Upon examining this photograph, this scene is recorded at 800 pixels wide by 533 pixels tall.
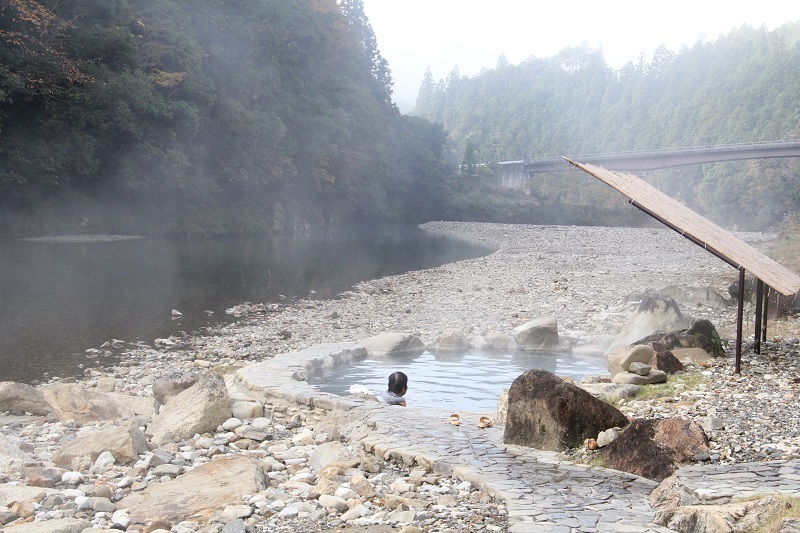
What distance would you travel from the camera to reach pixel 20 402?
27.1ft

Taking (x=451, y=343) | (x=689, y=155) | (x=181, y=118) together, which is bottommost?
(x=451, y=343)

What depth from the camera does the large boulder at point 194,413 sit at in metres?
7.10

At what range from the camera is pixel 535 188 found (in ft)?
315

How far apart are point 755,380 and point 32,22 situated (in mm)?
27534

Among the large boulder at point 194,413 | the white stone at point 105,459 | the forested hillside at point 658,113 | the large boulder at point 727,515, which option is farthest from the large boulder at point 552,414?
the forested hillside at point 658,113

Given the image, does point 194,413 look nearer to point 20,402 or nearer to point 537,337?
point 20,402

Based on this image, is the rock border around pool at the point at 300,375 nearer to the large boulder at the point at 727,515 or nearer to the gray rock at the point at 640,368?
the gray rock at the point at 640,368

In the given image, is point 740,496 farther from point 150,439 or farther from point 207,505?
point 150,439

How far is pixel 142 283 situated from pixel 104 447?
15.8 metres

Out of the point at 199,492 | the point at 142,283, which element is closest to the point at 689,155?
the point at 142,283

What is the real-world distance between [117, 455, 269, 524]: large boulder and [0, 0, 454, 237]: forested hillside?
2412 cm

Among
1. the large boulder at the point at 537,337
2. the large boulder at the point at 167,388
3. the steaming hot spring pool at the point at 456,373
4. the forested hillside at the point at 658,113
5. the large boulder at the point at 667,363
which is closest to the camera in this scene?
the large boulder at the point at 667,363

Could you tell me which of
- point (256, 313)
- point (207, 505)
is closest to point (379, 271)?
point (256, 313)

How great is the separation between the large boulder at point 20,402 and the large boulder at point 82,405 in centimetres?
9
